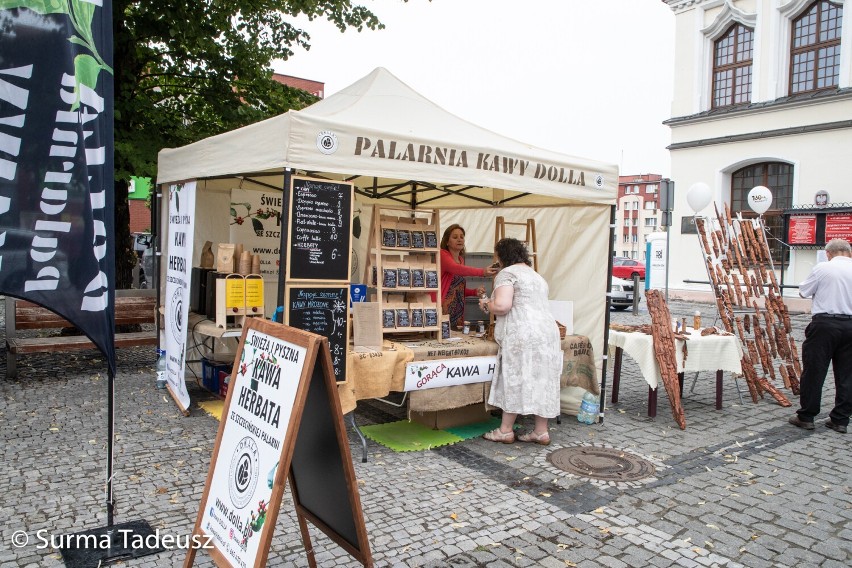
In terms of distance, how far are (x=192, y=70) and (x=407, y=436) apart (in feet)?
22.6

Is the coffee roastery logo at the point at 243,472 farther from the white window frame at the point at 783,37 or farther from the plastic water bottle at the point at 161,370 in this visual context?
the white window frame at the point at 783,37

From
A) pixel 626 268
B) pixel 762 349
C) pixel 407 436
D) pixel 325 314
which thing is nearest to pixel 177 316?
pixel 325 314

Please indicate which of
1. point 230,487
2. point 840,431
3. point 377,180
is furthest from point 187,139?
point 840,431

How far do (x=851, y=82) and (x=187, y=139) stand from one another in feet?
59.2

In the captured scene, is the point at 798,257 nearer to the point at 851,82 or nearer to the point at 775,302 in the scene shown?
the point at 851,82

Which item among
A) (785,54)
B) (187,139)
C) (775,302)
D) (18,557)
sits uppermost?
(785,54)

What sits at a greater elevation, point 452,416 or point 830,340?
point 830,340

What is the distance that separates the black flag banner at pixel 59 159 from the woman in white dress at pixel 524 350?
315cm

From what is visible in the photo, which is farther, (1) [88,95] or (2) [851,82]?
(2) [851,82]

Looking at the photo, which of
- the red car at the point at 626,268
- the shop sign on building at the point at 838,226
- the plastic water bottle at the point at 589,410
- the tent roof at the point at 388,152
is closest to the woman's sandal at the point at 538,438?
the plastic water bottle at the point at 589,410

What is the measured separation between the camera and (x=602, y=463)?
16.2 feet

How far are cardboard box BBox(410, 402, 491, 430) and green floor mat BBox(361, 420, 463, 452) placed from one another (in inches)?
2.4

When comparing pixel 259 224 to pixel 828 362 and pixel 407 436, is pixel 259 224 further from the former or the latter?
pixel 828 362

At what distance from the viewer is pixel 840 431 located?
19.6 feet
